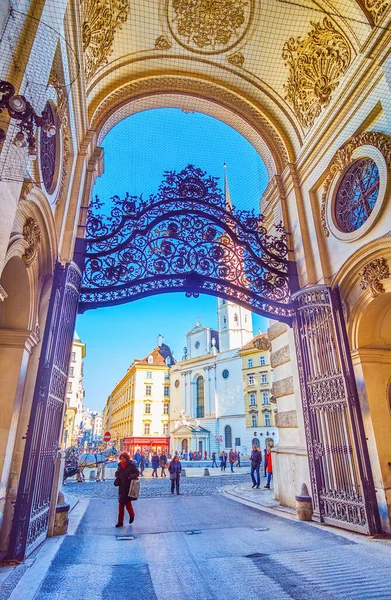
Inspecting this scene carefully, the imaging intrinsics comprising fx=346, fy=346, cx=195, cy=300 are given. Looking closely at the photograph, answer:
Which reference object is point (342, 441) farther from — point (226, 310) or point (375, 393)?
point (226, 310)

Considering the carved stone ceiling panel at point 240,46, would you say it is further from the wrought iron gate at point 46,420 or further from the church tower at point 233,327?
the church tower at point 233,327

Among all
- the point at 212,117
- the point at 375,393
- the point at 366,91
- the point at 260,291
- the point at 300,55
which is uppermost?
the point at 212,117

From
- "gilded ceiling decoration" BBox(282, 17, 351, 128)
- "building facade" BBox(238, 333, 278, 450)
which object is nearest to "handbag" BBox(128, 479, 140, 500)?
"gilded ceiling decoration" BBox(282, 17, 351, 128)

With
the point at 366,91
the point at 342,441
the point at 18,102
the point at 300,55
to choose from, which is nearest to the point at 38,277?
the point at 18,102

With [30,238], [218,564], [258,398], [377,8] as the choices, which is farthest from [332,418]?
[258,398]

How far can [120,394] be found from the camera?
196 ft

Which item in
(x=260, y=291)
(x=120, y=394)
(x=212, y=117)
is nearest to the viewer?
(x=260, y=291)

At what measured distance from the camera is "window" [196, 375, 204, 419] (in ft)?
152

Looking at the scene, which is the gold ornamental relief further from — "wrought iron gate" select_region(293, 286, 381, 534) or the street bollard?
the street bollard

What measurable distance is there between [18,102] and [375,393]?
610 cm

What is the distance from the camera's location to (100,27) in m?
6.75

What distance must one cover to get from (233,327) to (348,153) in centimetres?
4327

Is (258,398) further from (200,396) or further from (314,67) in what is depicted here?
(314,67)

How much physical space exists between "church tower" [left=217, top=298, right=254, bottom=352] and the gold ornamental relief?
4155 cm
